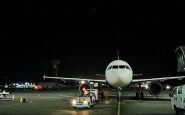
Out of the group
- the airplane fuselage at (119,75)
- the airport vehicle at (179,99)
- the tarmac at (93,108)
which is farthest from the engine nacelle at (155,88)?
the airport vehicle at (179,99)

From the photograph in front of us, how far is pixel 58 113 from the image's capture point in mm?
22000

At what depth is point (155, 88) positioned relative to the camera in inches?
1515

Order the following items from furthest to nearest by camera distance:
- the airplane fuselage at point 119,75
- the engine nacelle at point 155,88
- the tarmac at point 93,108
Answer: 1. the engine nacelle at point 155,88
2. the airplane fuselage at point 119,75
3. the tarmac at point 93,108

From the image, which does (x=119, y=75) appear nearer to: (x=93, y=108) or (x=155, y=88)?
(x=155, y=88)

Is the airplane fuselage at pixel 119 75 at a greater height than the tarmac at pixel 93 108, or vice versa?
the airplane fuselage at pixel 119 75

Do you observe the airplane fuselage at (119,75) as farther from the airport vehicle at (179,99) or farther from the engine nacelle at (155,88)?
the airport vehicle at (179,99)

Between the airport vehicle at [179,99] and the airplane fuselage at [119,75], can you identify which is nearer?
the airport vehicle at [179,99]

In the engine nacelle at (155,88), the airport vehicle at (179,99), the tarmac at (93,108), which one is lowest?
the tarmac at (93,108)

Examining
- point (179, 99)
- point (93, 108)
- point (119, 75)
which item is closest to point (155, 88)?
point (119, 75)

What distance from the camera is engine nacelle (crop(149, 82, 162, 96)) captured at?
3831cm

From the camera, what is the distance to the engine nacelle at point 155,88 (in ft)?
126

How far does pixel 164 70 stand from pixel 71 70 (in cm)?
4318

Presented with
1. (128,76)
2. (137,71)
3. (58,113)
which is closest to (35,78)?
(137,71)

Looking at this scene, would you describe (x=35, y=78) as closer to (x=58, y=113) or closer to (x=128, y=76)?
(x=128, y=76)
